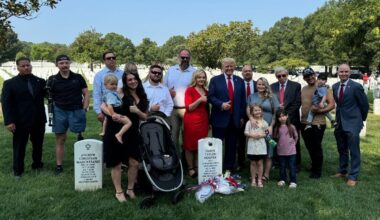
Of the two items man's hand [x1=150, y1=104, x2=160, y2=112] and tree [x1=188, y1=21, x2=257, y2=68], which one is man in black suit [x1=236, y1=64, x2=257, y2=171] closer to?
man's hand [x1=150, y1=104, x2=160, y2=112]

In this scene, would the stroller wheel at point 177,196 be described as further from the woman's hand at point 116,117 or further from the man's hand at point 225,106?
the man's hand at point 225,106

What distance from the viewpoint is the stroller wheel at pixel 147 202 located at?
17.1 ft

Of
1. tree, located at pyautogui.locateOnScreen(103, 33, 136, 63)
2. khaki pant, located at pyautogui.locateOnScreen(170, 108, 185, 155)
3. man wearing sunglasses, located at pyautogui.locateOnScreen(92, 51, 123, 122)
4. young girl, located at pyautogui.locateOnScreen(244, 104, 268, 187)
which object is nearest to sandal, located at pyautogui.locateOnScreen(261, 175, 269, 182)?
young girl, located at pyautogui.locateOnScreen(244, 104, 268, 187)

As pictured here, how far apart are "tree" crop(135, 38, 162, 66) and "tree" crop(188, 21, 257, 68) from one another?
3387cm

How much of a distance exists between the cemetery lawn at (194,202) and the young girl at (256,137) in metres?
0.33

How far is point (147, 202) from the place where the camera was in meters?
5.24

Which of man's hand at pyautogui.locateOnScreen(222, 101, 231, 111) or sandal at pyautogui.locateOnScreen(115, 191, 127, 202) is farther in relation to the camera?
man's hand at pyautogui.locateOnScreen(222, 101, 231, 111)

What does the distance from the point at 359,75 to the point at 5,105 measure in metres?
52.8

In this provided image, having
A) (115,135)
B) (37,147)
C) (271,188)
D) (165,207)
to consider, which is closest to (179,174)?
(165,207)

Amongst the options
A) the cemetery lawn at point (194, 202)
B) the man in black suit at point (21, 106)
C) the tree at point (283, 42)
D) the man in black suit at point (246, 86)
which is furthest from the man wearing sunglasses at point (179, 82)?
the tree at point (283, 42)

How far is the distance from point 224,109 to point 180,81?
1021mm

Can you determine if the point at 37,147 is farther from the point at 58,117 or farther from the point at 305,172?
the point at 305,172

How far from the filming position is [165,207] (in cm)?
523

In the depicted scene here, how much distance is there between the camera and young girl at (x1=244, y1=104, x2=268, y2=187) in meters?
6.24
